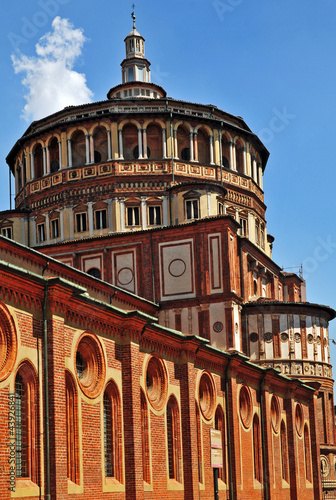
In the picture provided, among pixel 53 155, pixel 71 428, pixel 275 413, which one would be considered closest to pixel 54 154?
pixel 53 155

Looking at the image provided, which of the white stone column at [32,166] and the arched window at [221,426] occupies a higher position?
the white stone column at [32,166]

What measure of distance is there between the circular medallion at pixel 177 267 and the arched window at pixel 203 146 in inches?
472

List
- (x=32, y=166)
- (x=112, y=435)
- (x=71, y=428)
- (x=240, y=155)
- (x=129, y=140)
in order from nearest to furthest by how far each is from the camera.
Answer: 1. (x=71, y=428)
2. (x=112, y=435)
3. (x=129, y=140)
4. (x=32, y=166)
5. (x=240, y=155)

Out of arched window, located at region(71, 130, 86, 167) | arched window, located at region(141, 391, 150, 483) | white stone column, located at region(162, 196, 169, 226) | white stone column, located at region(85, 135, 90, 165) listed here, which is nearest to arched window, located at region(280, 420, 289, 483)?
white stone column, located at region(162, 196, 169, 226)

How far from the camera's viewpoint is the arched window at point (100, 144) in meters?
57.7

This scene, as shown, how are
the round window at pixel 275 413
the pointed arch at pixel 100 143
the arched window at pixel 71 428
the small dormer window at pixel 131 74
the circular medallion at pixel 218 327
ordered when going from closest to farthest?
1. the arched window at pixel 71 428
2. the round window at pixel 275 413
3. the circular medallion at pixel 218 327
4. the pointed arch at pixel 100 143
5. the small dormer window at pixel 131 74

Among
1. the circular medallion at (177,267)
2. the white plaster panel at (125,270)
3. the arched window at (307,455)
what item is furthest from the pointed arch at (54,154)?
the arched window at (307,455)

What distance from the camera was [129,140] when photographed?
57.7 m

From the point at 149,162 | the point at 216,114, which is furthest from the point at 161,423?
the point at 216,114

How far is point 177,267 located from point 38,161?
56.0 feet

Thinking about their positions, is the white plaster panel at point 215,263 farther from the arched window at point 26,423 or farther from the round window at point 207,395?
the arched window at point 26,423

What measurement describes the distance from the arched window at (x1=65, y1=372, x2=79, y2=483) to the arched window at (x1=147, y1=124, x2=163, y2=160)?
34.2 m

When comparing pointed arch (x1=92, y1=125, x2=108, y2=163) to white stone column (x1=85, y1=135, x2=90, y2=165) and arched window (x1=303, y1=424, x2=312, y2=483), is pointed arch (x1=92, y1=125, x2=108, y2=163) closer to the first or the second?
white stone column (x1=85, y1=135, x2=90, y2=165)

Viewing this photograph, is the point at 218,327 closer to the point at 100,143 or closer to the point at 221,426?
the point at 221,426
